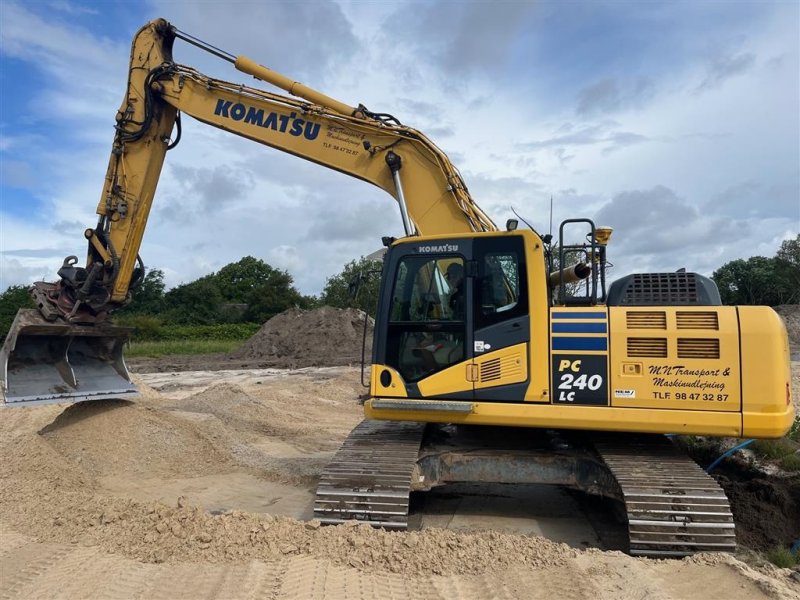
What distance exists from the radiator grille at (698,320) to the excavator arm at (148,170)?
226 cm

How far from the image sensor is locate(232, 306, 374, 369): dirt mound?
25531mm

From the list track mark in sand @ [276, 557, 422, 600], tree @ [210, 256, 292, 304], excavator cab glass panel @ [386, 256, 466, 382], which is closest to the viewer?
track mark in sand @ [276, 557, 422, 600]

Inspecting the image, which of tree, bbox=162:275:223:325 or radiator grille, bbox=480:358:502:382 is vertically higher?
tree, bbox=162:275:223:325

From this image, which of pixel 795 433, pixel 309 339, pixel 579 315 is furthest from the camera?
pixel 309 339

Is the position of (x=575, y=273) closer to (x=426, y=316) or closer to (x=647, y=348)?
(x=647, y=348)

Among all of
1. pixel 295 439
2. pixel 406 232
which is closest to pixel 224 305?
pixel 295 439

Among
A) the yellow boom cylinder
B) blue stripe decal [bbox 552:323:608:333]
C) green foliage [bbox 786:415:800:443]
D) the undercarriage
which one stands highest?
the yellow boom cylinder

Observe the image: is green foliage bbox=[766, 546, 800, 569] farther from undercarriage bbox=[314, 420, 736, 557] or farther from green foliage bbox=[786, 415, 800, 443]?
green foliage bbox=[786, 415, 800, 443]

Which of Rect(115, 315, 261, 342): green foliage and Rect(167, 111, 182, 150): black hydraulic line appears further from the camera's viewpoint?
Rect(115, 315, 261, 342): green foliage

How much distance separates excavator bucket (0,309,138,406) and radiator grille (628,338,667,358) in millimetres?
6341

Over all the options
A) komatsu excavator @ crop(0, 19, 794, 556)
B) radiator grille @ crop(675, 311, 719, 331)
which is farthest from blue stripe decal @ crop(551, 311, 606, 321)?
radiator grille @ crop(675, 311, 719, 331)

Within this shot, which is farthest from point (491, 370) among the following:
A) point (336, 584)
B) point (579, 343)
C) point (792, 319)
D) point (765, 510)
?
point (792, 319)

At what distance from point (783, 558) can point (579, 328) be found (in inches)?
87.6

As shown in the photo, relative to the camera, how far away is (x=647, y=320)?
489 cm
